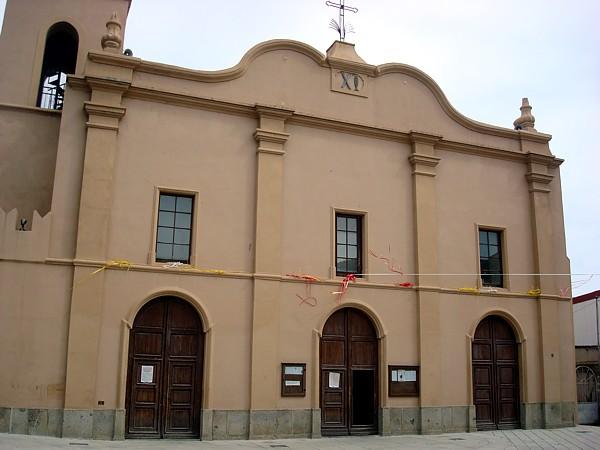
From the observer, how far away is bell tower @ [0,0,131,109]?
17.7 meters

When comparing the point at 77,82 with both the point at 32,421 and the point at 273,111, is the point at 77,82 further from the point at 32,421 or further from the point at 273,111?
the point at 32,421

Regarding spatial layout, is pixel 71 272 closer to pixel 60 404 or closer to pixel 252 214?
pixel 60 404

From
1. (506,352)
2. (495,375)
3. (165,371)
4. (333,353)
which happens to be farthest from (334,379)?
(506,352)

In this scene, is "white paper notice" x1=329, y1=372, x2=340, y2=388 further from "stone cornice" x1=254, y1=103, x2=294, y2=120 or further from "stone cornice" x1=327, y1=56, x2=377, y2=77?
"stone cornice" x1=327, y1=56, x2=377, y2=77

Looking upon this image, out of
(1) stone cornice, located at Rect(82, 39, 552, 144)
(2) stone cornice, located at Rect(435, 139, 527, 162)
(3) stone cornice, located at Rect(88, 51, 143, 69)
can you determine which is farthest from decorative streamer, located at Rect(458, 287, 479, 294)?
(3) stone cornice, located at Rect(88, 51, 143, 69)

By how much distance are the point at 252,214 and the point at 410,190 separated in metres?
4.82

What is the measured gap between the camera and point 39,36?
1816 centimetres

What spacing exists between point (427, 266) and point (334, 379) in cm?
408

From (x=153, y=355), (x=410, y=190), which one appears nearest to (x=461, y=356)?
(x=410, y=190)

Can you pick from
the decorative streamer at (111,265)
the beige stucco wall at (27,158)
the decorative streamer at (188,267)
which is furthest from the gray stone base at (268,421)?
the beige stucco wall at (27,158)

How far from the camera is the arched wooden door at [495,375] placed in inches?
714

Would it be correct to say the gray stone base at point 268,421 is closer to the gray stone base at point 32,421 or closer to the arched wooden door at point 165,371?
the gray stone base at point 32,421

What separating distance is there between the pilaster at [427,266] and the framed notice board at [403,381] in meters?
0.19

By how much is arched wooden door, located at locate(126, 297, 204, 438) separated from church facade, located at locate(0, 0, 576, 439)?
0.16 ft
